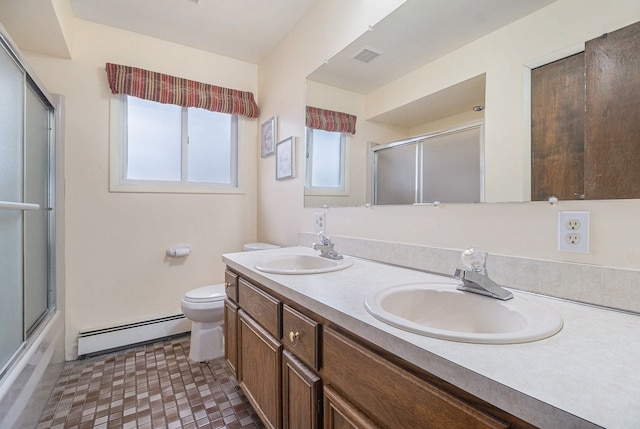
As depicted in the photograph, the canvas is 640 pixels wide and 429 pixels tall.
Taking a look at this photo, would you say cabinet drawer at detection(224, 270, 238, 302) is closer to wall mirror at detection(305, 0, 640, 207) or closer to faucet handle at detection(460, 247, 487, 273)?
wall mirror at detection(305, 0, 640, 207)

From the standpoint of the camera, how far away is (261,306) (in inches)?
47.6

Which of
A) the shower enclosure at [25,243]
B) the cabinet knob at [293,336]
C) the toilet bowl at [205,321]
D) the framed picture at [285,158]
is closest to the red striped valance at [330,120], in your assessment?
the framed picture at [285,158]

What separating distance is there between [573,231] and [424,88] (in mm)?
741

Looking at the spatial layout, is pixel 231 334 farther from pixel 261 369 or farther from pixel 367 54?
pixel 367 54

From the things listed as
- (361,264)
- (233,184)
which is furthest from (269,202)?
(361,264)

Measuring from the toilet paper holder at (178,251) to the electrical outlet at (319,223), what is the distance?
117 centimetres

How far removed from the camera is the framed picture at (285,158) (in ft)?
6.99

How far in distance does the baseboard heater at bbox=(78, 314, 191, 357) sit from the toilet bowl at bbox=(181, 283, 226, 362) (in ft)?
1.32

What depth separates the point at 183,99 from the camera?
2.34 metres

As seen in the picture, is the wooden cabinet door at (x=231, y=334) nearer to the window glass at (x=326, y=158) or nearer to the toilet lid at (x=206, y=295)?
the toilet lid at (x=206, y=295)

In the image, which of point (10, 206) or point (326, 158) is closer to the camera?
point (10, 206)

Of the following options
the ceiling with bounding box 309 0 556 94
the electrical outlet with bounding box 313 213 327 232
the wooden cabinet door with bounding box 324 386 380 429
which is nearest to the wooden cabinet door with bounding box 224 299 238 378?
the electrical outlet with bounding box 313 213 327 232

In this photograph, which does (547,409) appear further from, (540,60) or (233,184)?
(233,184)

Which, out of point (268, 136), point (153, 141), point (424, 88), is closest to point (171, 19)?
point (153, 141)
